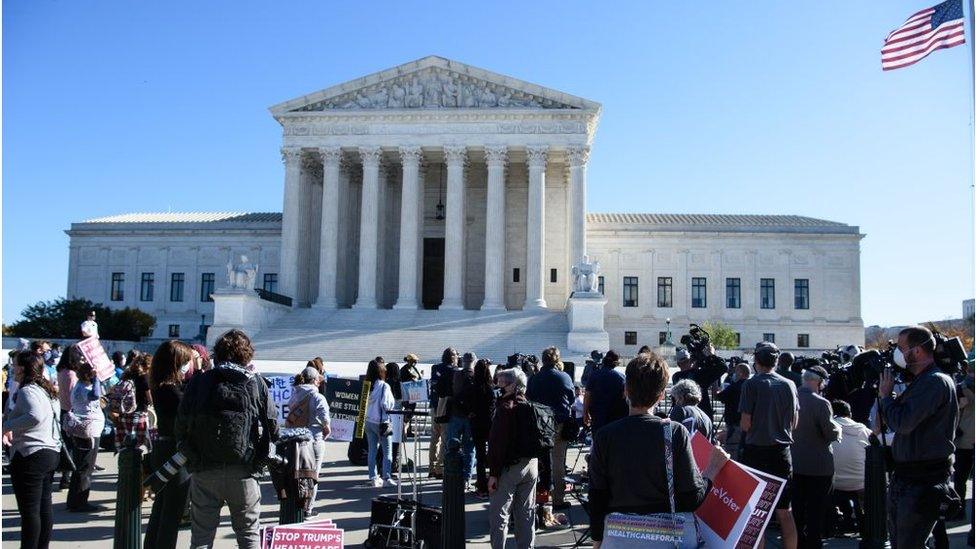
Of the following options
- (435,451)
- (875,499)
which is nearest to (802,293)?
(435,451)

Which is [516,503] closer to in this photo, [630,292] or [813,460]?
[813,460]

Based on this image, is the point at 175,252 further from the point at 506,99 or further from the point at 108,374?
the point at 108,374

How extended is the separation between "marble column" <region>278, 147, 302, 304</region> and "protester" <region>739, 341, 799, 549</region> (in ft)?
138

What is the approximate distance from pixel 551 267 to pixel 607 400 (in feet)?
138

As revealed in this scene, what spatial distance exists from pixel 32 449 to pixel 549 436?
4.82m

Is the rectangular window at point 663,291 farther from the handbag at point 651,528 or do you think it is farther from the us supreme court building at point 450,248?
the handbag at point 651,528

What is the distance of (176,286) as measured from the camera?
57594mm

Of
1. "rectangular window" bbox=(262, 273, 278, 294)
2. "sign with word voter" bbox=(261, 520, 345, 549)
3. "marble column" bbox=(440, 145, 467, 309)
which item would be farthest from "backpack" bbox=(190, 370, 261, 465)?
"rectangular window" bbox=(262, 273, 278, 294)

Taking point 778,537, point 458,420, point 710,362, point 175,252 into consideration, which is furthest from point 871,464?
point 175,252

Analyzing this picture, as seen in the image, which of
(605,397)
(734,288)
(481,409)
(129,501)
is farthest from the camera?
(734,288)

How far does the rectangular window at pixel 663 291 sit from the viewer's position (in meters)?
55.5

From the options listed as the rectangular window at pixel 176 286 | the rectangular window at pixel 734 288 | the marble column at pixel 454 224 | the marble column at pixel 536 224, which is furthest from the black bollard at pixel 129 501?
the rectangular window at pixel 176 286

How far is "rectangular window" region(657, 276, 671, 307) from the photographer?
55.5m

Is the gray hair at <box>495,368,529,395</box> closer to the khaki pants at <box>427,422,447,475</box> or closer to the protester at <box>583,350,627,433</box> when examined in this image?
the protester at <box>583,350,627,433</box>
